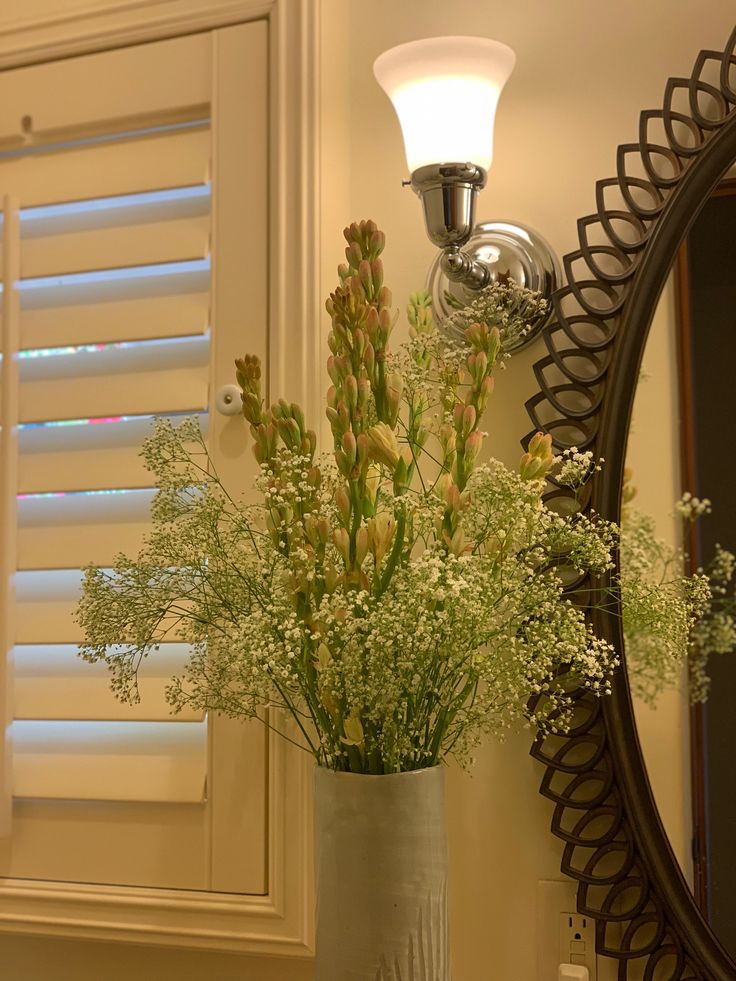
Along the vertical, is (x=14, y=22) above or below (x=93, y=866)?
above

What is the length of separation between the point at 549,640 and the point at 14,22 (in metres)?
1.07

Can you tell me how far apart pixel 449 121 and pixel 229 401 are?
398 mm

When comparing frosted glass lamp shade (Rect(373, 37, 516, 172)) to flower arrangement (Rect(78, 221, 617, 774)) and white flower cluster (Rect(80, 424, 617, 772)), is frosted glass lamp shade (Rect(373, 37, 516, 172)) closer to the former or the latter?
flower arrangement (Rect(78, 221, 617, 774))

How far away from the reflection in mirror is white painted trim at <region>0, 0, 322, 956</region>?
375mm

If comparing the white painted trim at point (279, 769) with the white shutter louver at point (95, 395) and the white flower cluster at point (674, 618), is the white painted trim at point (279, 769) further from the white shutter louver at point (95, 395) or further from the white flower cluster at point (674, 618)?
the white flower cluster at point (674, 618)

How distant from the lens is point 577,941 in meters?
1.08

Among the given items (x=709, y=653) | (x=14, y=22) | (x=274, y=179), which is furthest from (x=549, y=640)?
(x=14, y=22)

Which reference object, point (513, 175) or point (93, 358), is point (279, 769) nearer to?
point (93, 358)

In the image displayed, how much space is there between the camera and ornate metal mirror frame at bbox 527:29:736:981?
3.31 feet

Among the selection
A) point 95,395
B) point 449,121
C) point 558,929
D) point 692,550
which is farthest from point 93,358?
point 558,929

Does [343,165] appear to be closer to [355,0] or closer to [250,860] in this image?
[355,0]

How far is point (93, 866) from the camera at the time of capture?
123 centimetres

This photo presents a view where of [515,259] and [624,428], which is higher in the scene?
[515,259]

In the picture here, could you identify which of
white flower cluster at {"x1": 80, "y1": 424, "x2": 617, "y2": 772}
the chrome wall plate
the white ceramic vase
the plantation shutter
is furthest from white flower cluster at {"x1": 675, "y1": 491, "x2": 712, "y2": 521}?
the plantation shutter
